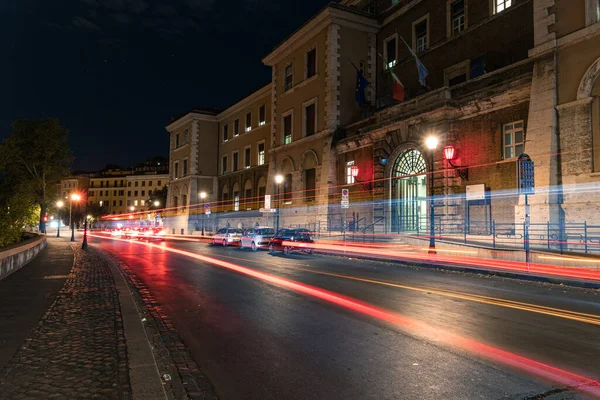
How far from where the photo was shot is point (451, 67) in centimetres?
2678

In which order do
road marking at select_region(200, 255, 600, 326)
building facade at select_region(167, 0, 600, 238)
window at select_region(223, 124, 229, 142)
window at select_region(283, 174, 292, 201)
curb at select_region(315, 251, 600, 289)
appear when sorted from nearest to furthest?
road marking at select_region(200, 255, 600, 326) < curb at select_region(315, 251, 600, 289) < building facade at select_region(167, 0, 600, 238) < window at select_region(283, 174, 292, 201) < window at select_region(223, 124, 229, 142)

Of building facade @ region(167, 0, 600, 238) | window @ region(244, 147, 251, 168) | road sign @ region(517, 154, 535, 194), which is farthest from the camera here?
window @ region(244, 147, 251, 168)

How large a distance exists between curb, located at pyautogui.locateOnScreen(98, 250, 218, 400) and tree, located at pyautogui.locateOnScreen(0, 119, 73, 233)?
2067 inches

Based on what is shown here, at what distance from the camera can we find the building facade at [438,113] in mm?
18109

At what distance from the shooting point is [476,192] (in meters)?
21.6

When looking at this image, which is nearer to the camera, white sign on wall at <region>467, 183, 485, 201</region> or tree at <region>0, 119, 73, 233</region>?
white sign on wall at <region>467, 183, 485, 201</region>

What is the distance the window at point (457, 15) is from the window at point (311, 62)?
11.5 metres

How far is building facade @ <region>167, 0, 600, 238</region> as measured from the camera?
18.1 meters

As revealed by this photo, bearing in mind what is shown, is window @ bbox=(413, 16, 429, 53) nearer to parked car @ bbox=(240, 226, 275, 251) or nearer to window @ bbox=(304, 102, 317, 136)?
window @ bbox=(304, 102, 317, 136)

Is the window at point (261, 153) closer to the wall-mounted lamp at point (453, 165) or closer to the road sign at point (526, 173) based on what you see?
the wall-mounted lamp at point (453, 165)

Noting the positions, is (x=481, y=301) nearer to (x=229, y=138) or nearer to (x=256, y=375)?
(x=256, y=375)

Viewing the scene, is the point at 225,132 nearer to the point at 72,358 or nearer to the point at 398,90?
the point at 398,90

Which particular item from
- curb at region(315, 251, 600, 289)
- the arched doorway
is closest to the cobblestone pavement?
curb at region(315, 251, 600, 289)

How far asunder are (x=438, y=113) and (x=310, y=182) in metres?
14.3
